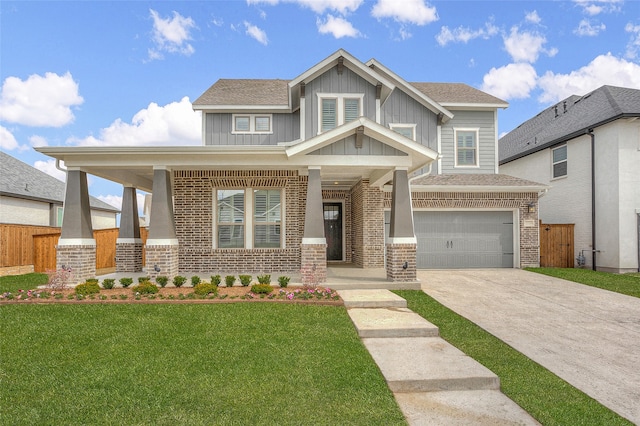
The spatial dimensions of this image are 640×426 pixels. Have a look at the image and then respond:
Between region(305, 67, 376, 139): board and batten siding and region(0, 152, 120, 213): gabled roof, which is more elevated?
region(305, 67, 376, 139): board and batten siding

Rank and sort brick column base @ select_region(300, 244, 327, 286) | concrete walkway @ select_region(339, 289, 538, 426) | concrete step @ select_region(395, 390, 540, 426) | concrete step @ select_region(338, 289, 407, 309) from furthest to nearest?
brick column base @ select_region(300, 244, 327, 286) → concrete step @ select_region(338, 289, 407, 309) → concrete walkway @ select_region(339, 289, 538, 426) → concrete step @ select_region(395, 390, 540, 426)

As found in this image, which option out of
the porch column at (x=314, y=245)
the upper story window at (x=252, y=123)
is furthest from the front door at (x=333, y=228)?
the porch column at (x=314, y=245)

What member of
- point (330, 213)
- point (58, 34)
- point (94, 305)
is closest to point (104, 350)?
point (94, 305)

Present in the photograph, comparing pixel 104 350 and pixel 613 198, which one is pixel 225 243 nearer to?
pixel 104 350

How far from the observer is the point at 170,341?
4.87 metres

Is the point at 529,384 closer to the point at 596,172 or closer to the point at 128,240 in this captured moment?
the point at 128,240

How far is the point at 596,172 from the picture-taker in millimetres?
13719

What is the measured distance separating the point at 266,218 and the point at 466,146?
8478mm

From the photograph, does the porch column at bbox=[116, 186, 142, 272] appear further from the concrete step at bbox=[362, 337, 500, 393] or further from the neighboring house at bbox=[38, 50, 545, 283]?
the concrete step at bbox=[362, 337, 500, 393]

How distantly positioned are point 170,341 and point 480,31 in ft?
43.3

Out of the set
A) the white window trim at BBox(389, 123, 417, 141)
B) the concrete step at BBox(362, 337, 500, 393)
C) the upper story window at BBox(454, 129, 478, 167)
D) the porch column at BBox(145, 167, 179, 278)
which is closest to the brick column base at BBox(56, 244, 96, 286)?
the porch column at BBox(145, 167, 179, 278)

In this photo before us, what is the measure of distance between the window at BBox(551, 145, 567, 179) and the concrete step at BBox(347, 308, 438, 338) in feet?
41.8

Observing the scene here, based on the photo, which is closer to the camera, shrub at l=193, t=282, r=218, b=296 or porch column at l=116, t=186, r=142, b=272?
shrub at l=193, t=282, r=218, b=296

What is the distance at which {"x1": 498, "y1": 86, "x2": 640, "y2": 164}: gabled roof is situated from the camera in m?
13.6
